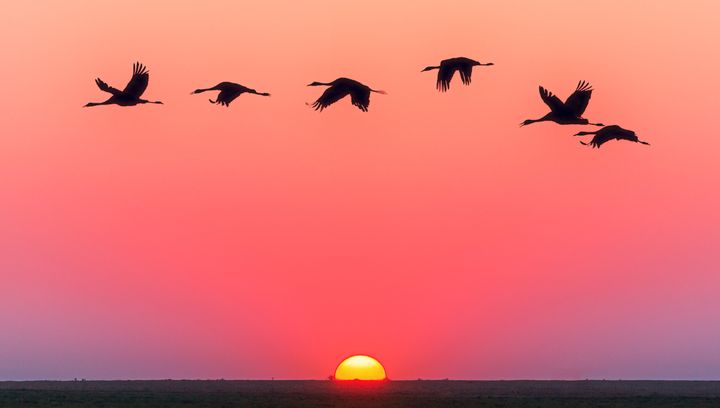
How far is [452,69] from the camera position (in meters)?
32.7

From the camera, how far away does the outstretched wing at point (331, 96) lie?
106ft

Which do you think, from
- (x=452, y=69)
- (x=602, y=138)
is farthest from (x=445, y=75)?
(x=602, y=138)

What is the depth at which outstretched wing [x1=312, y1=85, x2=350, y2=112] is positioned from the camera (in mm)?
32281

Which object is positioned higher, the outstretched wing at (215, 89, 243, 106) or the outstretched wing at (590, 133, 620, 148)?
the outstretched wing at (215, 89, 243, 106)

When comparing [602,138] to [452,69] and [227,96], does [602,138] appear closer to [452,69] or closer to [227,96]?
[452,69]

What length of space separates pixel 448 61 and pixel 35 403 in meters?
69.2

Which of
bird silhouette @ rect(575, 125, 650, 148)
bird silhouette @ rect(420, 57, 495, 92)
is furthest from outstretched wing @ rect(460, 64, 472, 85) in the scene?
bird silhouette @ rect(575, 125, 650, 148)

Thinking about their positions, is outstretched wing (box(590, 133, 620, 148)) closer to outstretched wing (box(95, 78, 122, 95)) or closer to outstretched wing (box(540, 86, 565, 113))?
outstretched wing (box(540, 86, 565, 113))

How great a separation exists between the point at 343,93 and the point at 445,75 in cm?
232

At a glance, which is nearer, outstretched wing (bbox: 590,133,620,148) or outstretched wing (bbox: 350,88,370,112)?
outstretched wing (bbox: 350,88,370,112)

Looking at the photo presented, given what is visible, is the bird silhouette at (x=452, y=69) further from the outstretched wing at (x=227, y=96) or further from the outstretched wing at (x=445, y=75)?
the outstretched wing at (x=227, y=96)

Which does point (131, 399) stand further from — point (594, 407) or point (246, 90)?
point (246, 90)

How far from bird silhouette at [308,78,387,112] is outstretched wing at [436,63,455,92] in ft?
5.35

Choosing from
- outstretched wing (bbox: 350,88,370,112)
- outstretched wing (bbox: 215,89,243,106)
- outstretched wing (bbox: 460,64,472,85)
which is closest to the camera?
outstretched wing (bbox: 350,88,370,112)
